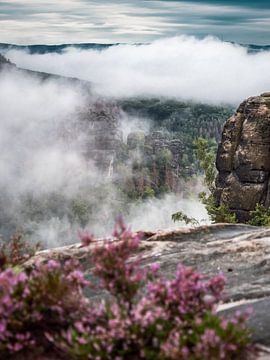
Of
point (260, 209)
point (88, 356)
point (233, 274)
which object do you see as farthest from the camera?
point (260, 209)

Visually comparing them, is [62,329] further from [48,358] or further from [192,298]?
[192,298]

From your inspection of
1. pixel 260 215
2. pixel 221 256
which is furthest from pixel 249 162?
pixel 221 256

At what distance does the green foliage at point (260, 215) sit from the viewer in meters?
61.2

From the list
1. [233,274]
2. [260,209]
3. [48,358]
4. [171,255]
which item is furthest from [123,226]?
[260,209]

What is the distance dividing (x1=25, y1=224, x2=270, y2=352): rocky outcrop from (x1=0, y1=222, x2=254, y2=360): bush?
1.98m

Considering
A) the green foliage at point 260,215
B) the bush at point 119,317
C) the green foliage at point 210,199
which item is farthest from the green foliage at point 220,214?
the bush at point 119,317

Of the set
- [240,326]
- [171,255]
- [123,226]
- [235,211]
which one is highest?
[123,226]

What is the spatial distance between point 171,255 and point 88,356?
5.83 m

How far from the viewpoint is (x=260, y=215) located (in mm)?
63375

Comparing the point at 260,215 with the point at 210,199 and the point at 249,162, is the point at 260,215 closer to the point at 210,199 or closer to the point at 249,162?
the point at 249,162

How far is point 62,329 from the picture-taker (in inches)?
278

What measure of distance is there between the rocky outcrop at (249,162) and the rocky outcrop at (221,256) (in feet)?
177

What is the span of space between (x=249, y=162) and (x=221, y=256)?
57.0m

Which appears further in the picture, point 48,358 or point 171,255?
point 171,255
